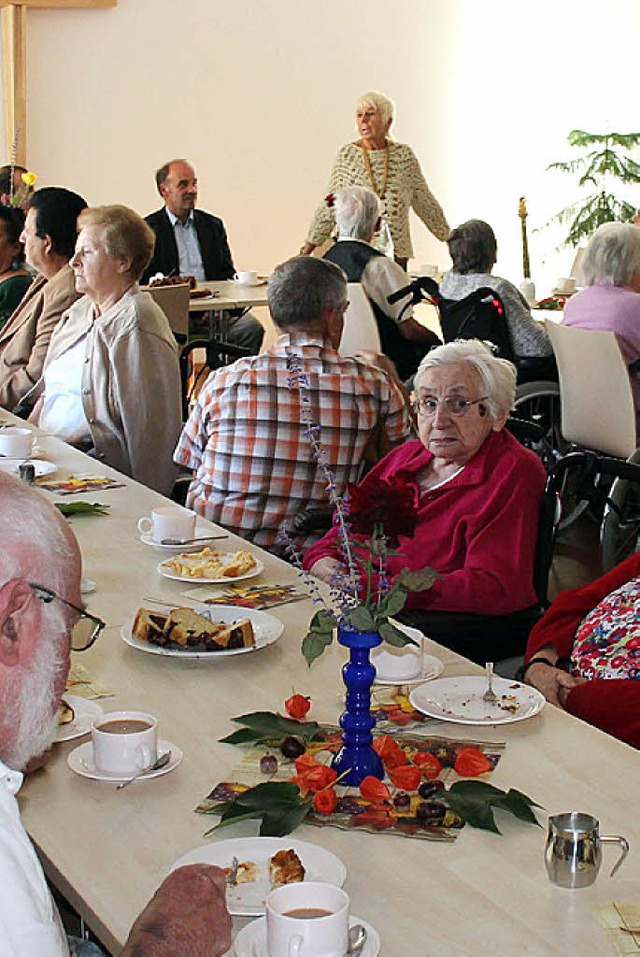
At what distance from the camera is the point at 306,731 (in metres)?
1.88

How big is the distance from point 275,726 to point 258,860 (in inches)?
14.6

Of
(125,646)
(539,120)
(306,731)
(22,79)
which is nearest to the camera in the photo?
(306,731)

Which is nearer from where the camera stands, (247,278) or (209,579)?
(209,579)

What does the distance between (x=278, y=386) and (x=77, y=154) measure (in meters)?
6.09

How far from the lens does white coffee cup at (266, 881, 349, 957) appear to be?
49.9 inches

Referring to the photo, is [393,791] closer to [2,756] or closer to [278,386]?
[2,756]

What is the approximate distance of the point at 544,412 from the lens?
232 inches

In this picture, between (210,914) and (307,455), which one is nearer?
(210,914)

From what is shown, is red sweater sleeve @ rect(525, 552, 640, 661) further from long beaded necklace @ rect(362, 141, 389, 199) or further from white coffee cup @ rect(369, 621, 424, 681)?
long beaded necklace @ rect(362, 141, 389, 199)

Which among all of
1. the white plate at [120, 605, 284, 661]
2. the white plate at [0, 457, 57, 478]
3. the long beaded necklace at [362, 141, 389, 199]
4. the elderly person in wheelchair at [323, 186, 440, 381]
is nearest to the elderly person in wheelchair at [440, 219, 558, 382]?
the elderly person in wheelchair at [323, 186, 440, 381]

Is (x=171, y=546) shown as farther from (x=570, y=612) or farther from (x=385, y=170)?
(x=385, y=170)

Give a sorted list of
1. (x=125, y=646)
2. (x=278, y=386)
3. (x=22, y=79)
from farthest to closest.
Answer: (x=22, y=79) < (x=278, y=386) < (x=125, y=646)

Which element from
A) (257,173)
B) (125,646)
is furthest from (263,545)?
(257,173)

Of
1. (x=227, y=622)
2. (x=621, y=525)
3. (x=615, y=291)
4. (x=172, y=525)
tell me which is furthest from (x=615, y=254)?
(x=227, y=622)
